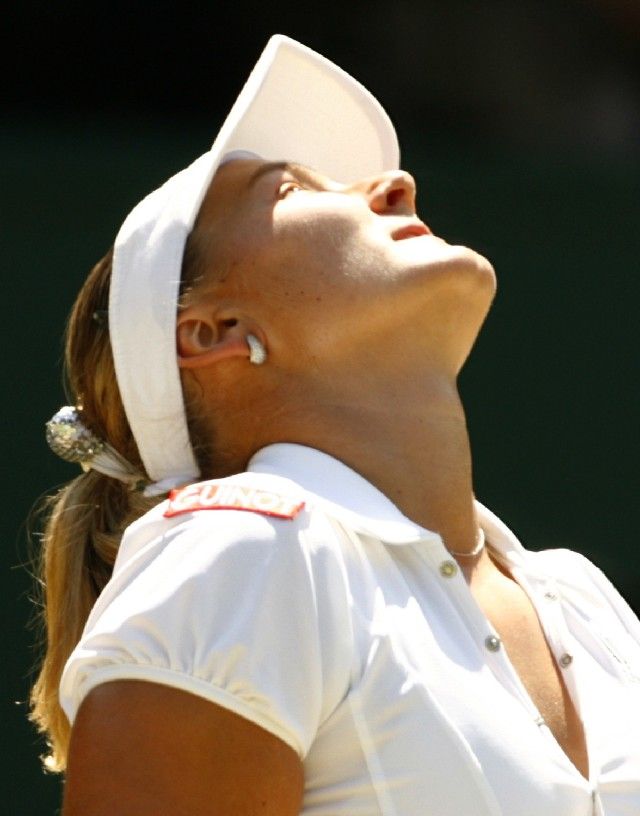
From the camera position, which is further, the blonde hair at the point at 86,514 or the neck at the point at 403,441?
the blonde hair at the point at 86,514

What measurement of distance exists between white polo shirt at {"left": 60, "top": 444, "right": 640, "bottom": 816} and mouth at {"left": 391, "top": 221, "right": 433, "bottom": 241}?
15.6 inches

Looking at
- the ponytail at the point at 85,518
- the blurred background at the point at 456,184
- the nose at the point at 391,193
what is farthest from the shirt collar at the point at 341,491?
the blurred background at the point at 456,184

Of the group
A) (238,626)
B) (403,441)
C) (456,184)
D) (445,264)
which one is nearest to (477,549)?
(403,441)

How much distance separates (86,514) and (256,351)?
33 cm

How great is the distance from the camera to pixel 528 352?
361 centimetres

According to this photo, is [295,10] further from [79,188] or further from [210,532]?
[210,532]

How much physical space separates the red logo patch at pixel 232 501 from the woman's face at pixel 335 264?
29cm

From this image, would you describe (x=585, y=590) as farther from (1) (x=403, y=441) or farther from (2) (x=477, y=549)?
(1) (x=403, y=441)

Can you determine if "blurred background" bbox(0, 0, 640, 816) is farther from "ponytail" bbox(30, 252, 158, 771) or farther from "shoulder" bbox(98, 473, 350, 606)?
"shoulder" bbox(98, 473, 350, 606)

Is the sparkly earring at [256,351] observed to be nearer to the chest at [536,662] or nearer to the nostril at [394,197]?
the nostril at [394,197]

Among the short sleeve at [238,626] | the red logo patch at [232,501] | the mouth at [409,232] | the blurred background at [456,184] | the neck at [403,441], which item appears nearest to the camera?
the short sleeve at [238,626]

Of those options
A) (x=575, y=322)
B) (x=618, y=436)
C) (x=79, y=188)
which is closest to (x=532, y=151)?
(x=575, y=322)

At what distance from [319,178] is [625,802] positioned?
910 millimetres

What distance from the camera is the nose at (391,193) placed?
2117 mm
